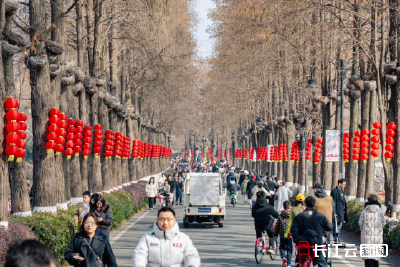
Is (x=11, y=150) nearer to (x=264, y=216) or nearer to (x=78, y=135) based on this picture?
(x=264, y=216)

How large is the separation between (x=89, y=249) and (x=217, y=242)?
12.6 meters

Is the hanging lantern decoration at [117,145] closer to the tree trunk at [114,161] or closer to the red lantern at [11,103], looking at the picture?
the tree trunk at [114,161]

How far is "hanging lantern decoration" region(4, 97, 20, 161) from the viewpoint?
14305mm

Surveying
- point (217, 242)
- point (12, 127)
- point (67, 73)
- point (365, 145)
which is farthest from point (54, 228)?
point (365, 145)

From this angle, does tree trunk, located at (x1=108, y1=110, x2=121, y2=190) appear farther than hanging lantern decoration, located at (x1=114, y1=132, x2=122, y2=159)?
No

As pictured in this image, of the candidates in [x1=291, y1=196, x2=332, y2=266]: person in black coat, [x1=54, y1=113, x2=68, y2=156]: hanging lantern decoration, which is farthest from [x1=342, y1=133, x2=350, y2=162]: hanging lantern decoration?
[x1=291, y1=196, x2=332, y2=266]: person in black coat

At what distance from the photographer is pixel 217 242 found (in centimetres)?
2094

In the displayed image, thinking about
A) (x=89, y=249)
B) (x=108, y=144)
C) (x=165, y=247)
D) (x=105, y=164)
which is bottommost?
(x=89, y=249)

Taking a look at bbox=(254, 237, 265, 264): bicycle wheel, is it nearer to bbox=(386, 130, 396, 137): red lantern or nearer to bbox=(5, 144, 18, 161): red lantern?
bbox=(5, 144, 18, 161): red lantern

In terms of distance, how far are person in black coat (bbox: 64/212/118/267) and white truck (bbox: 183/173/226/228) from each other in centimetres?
1838

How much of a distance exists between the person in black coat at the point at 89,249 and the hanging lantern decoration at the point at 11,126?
6186mm

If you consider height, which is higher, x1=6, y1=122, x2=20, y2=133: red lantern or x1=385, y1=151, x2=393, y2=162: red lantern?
x1=6, y1=122, x2=20, y2=133: red lantern

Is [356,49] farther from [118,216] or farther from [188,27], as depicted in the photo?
[188,27]

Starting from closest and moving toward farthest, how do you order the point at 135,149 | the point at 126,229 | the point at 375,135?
the point at 375,135
the point at 126,229
the point at 135,149
